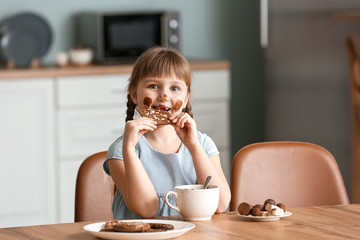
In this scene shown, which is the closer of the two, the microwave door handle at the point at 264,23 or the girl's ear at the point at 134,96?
the girl's ear at the point at 134,96

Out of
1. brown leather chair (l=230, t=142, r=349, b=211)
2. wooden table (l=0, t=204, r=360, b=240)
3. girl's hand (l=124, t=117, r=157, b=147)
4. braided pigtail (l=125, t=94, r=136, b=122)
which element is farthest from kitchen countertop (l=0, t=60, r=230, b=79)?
wooden table (l=0, t=204, r=360, b=240)

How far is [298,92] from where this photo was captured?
411 centimetres

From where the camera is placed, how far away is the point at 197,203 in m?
1.38

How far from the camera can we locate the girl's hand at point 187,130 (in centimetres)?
154

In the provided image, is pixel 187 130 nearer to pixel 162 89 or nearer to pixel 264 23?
pixel 162 89

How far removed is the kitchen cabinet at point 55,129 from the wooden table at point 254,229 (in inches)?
87.9

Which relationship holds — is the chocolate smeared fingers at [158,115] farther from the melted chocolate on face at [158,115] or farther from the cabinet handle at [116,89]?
the cabinet handle at [116,89]

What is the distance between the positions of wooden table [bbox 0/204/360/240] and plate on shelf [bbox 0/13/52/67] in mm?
2540

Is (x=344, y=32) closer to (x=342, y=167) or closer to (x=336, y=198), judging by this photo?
(x=342, y=167)

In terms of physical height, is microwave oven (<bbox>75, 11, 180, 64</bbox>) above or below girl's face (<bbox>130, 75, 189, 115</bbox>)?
above

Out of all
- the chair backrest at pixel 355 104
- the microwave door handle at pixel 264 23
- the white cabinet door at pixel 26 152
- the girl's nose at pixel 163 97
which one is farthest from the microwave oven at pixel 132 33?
the girl's nose at pixel 163 97

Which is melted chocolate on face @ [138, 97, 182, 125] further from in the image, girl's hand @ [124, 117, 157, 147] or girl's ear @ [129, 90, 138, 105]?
girl's ear @ [129, 90, 138, 105]

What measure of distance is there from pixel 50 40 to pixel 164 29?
2.00 ft

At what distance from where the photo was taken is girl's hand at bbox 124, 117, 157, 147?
1480 millimetres
